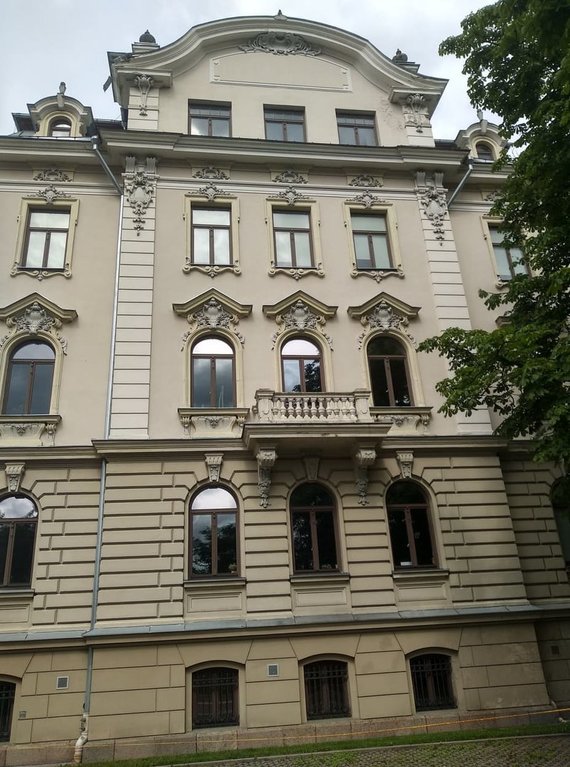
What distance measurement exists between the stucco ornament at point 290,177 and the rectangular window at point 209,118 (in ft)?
7.61

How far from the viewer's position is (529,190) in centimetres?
1338

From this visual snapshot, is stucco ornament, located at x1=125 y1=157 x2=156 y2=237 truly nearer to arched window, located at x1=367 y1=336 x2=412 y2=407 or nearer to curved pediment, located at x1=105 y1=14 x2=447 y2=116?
curved pediment, located at x1=105 y1=14 x2=447 y2=116

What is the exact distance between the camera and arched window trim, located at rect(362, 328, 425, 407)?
Answer: 1666 cm

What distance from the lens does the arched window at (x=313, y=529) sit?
14.6 m

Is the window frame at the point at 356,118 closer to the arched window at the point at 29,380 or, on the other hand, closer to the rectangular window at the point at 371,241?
the rectangular window at the point at 371,241

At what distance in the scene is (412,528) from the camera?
15344 millimetres

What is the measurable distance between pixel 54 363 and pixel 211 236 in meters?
5.90

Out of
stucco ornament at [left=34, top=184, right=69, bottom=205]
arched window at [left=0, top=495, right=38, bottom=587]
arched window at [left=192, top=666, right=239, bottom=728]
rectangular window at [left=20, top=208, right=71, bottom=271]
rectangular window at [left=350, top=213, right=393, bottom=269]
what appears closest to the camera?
arched window at [left=192, top=666, right=239, bottom=728]

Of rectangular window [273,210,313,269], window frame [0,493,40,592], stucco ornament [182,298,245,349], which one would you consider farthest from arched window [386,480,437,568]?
window frame [0,493,40,592]

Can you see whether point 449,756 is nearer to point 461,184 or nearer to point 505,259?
point 505,259

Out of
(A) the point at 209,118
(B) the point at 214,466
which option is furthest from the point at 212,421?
(A) the point at 209,118

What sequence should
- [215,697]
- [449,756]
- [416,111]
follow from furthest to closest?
[416,111], [215,697], [449,756]

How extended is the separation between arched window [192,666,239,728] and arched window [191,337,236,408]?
6430mm

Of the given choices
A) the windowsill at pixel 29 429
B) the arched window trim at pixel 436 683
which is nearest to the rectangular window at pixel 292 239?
the windowsill at pixel 29 429
